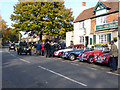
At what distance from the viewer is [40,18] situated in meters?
34.1

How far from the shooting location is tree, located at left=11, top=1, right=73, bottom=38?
33531 millimetres

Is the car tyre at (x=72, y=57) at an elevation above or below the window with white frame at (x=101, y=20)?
below

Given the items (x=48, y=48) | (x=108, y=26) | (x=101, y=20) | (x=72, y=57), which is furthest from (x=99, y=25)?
(x=72, y=57)

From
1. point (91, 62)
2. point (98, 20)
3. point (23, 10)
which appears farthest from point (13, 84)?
point (23, 10)

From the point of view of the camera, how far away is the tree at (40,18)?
33.5 metres

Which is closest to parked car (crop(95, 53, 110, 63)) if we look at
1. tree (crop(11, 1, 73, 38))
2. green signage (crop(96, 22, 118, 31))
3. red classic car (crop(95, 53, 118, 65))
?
red classic car (crop(95, 53, 118, 65))

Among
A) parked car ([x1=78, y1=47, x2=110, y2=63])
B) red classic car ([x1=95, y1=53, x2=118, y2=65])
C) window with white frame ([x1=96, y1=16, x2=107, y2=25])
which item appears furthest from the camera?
window with white frame ([x1=96, y1=16, x2=107, y2=25])

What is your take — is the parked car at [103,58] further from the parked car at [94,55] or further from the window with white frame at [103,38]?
the window with white frame at [103,38]

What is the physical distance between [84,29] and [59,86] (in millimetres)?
23312

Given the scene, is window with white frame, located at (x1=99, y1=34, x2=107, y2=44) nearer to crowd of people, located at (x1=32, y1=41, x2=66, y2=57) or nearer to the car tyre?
crowd of people, located at (x1=32, y1=41, x2=66, y2=57)

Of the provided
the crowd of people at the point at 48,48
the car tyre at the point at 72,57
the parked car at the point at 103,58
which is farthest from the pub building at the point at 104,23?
the parked car at the point at 103,58

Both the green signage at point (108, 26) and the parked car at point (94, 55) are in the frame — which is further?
the green signage at point (108, 26)

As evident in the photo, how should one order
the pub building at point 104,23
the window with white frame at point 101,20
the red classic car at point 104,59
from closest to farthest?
the red classic car at point 104,59 < the pub building at point 104,23 < the window with white frame at point 101,20

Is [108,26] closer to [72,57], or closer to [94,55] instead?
[72,57]
